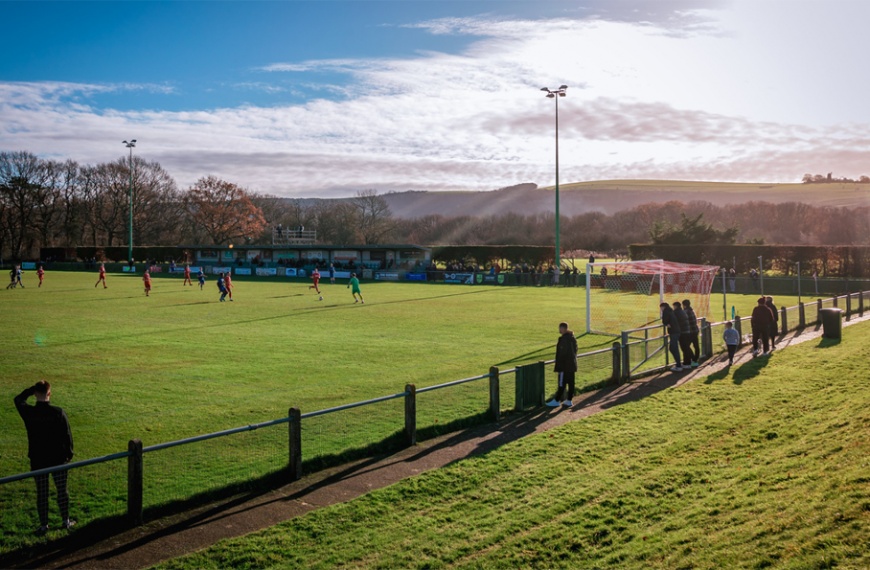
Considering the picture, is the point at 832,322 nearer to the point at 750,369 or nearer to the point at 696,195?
the point at 750,369

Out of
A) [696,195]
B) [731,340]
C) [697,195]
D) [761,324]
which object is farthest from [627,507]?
[696,195]

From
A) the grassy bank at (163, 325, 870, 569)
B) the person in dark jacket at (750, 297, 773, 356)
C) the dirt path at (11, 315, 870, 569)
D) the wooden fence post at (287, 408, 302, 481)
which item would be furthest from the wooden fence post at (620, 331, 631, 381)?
the wooden fence post at (287, 408, 302, 481)

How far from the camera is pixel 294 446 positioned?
9.33 m

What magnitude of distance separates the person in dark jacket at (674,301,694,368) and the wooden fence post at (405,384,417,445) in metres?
9.26

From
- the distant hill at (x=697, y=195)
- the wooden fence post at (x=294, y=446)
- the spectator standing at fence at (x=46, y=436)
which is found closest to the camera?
the spectator standing at fence at (x=46, y=436)

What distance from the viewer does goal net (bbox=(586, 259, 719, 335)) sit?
25.1m

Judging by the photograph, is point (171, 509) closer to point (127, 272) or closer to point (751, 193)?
point (127, 272)

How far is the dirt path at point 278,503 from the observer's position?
280 inches

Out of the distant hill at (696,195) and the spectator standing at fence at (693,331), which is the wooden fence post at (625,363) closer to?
the spectator standing at fence at (693,331)

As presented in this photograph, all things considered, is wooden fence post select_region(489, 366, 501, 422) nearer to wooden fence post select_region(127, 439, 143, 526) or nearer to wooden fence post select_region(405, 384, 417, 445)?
wooden fence post select_region(405, 384, 417, 445)

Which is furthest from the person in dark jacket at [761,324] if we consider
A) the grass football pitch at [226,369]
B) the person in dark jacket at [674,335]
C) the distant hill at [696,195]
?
the distant hill at [696,195]

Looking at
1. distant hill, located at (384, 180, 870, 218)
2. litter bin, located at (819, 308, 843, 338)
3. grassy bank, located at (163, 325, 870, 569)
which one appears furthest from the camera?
distant hill, located at (384, 180, 870, 218)

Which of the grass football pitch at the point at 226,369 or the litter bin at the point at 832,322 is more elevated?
the litter bin at the point at 832,322

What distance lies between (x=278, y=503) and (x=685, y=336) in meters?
12.4
